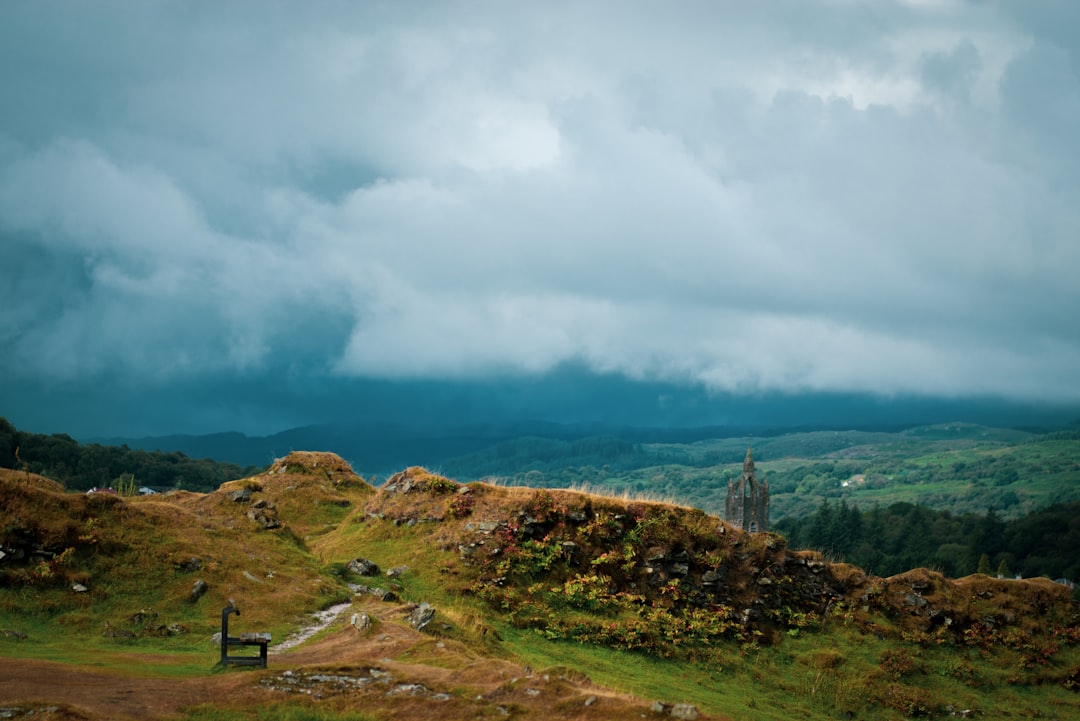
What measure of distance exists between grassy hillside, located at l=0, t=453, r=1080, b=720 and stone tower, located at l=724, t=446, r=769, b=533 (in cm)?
4847

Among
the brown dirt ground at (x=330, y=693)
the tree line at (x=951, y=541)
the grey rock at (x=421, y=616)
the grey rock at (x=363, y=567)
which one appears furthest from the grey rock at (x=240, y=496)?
the tree line at (x=951, y=541)

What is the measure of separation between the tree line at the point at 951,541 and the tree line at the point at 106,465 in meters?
113

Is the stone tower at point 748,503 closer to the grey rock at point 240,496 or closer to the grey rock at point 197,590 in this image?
the grey rock at point 240,496

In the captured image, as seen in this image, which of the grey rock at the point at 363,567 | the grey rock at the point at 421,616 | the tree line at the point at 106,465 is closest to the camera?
the grey rock at the point at 421,616

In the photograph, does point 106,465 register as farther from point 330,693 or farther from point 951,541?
point 951,541

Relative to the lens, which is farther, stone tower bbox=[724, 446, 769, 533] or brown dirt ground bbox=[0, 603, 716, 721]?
stone tower bbox=[724, 446, 769, 533]

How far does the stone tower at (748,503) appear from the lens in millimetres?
84938

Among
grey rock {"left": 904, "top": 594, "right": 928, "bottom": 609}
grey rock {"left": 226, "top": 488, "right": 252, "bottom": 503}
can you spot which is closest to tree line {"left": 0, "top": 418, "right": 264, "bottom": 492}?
grey rock {"left": 226, "top": 488, "right": 252, "bottom": 503}

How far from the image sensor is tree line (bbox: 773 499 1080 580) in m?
148

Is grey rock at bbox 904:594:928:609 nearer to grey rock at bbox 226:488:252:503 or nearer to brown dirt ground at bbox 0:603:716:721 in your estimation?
brown dirt ground at bbox 0:603:716:721

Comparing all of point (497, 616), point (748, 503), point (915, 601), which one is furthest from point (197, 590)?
point (748, 503)

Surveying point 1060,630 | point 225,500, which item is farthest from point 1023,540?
point 225,500

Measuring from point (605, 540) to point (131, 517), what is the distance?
1816 cm

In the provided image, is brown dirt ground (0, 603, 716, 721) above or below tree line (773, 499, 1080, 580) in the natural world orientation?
above
